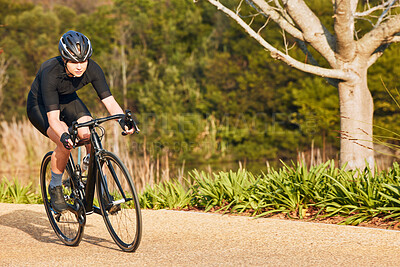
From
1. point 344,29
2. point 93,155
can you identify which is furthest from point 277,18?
point 93,155

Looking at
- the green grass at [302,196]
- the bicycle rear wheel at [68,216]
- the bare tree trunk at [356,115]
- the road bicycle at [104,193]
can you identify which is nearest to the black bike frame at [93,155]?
the road bicycle at [104,193]

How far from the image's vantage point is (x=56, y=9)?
4069cm

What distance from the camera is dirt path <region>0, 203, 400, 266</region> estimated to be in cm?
457

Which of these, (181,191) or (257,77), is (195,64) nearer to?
(257,77)

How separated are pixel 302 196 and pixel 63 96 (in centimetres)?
286

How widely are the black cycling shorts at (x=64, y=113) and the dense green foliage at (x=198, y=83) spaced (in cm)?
1345

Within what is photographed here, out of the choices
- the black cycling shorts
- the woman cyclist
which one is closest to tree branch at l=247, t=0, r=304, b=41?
the woman cyclist

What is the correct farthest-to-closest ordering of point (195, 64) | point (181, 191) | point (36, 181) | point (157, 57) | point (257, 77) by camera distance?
point (157, 57) < point (195, 64) < point (257, 77) < point (36, 181) < point (181, 191)

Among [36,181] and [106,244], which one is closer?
[106,244]

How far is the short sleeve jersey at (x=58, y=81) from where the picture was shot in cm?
484

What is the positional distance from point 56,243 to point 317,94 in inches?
625

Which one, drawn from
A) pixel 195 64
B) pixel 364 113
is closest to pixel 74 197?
pixel 364 113

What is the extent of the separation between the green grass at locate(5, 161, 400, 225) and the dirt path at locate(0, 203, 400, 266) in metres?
0.35

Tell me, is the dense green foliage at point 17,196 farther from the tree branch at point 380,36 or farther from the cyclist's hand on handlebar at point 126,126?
the tree branch at point 380,36
